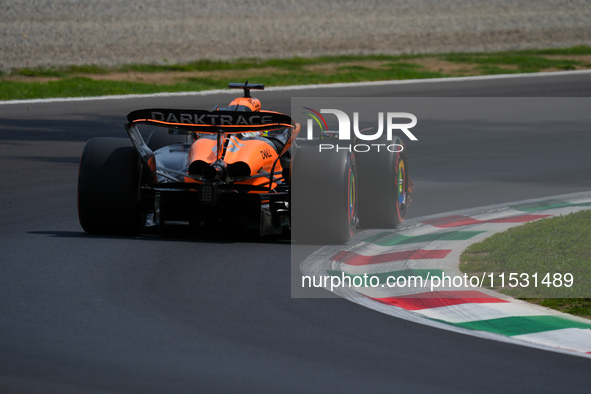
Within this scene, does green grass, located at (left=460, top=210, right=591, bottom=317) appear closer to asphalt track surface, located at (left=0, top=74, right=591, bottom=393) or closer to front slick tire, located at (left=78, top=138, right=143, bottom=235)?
asphalt track surface, located at (left=0, top=74, right=591, bottom=393)

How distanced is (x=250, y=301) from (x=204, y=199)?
2.04 meters

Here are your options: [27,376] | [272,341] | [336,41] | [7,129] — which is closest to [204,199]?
[272,341]

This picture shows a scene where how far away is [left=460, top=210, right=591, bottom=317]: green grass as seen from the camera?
285 inches

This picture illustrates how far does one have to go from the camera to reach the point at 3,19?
126ft

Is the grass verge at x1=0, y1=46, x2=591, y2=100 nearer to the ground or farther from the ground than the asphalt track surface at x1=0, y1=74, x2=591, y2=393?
A: farther from the ground

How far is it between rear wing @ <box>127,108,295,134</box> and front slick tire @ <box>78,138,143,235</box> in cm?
40

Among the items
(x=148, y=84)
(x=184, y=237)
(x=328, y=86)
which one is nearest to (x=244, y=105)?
(x=184, y=237)

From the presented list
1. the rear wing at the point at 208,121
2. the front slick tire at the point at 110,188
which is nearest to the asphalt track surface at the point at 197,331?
the front slick tire at the point at 110,188

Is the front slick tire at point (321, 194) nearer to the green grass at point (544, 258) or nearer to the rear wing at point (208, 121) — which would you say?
the rear wing at point (208, 121)

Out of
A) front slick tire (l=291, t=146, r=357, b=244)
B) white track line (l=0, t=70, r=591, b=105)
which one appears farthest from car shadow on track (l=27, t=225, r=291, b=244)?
white track line (l=0, t=70, r=591, b=105)

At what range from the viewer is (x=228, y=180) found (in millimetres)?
9195

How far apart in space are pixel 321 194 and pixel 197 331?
9.42 feet

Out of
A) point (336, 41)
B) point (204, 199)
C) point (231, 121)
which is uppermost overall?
point (336, 41)

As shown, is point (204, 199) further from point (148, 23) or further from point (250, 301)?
point (148, 23)
